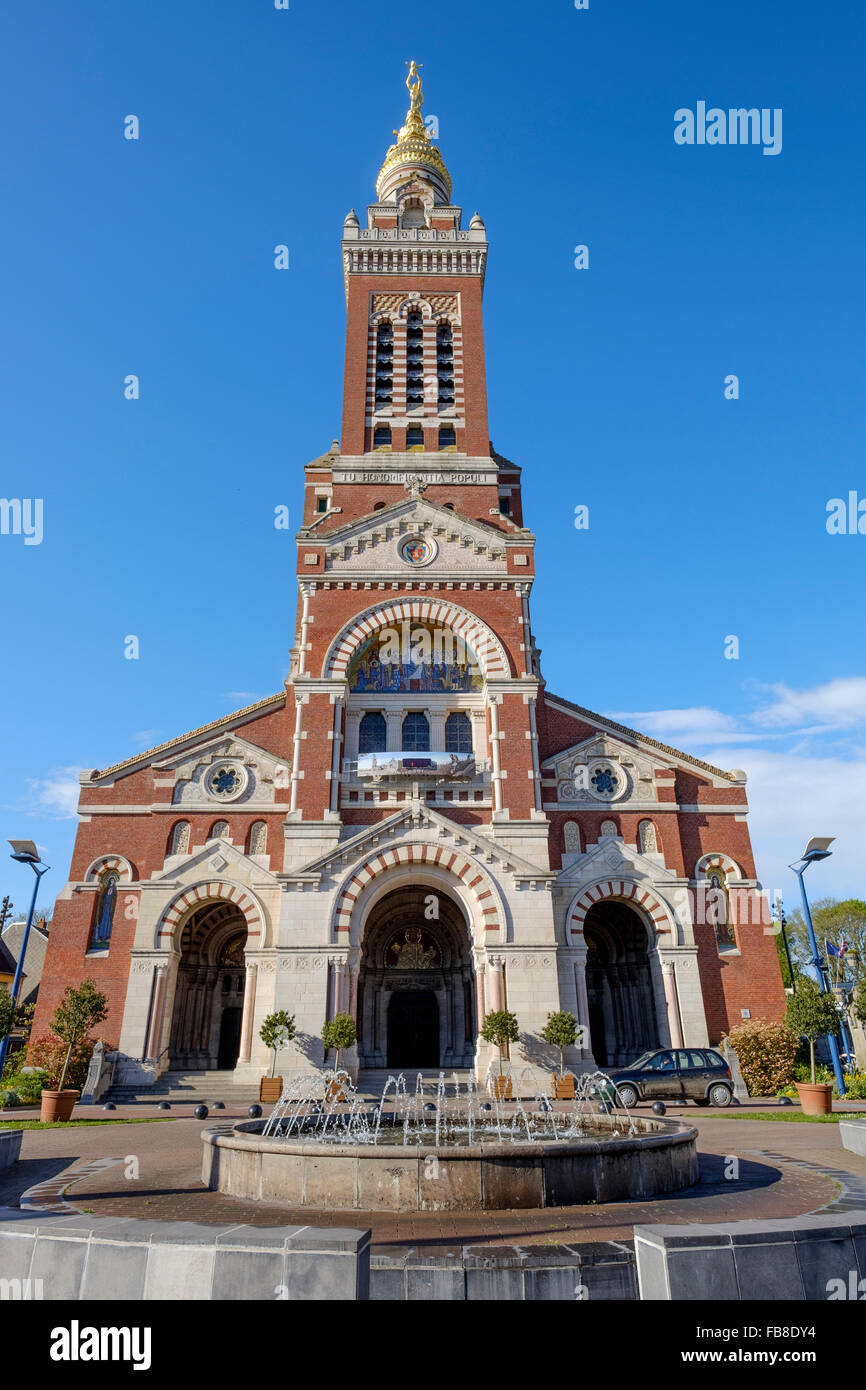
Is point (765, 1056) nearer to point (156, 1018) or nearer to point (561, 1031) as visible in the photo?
point (561, 1031)

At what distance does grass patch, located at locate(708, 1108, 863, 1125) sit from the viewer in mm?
18469

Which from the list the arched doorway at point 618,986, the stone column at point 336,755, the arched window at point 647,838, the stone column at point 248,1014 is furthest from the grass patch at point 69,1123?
the arched window at point 647,838

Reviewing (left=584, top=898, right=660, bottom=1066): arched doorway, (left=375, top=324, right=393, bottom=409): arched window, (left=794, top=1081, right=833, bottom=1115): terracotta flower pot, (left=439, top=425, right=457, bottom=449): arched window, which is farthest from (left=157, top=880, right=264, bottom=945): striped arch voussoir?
(left=375, top=324, right=393, bottom=409): arched window

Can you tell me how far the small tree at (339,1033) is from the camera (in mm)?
24344

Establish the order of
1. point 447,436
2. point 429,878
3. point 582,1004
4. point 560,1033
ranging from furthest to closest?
point 447,436 → point 429,878 → point 582,1004 → point 560,1033

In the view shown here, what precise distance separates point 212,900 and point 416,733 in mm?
9574

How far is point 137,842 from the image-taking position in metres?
30.2

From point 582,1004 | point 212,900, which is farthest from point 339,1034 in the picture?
point 582,1004

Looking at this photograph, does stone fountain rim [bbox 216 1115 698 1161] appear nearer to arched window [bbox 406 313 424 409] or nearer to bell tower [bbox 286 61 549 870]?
bell tower [bbox 286 61 549 870]

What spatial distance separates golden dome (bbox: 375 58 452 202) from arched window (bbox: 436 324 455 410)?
12.2m

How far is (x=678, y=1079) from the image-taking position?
73.8 feet

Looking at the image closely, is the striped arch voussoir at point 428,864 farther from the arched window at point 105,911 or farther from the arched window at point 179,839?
the arched window at point 105,911

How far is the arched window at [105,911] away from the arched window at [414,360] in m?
24.8
